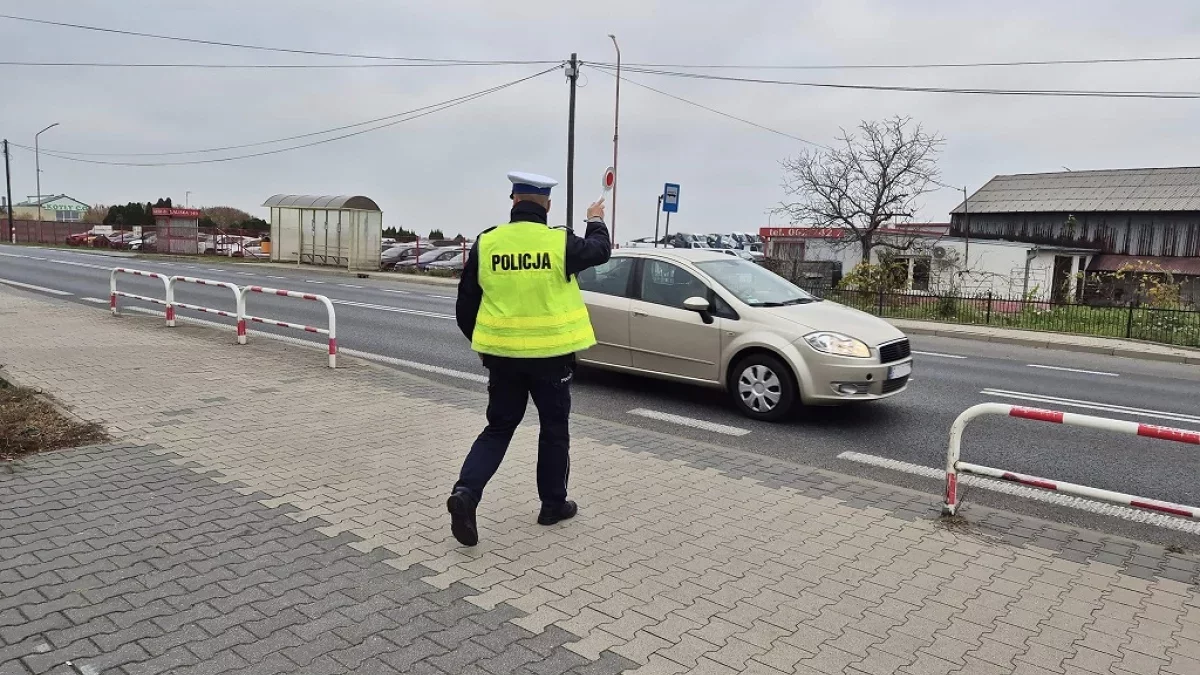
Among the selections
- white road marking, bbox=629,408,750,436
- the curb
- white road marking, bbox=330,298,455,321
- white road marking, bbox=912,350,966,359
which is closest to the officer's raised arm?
white road marking, bbox=629,408,750,436

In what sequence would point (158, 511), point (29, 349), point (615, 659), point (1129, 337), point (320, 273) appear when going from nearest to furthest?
point (615, 659), point (158, 511), point (29, 349), point (1129, 337), point (320, 273)

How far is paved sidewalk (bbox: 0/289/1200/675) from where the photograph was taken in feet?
10.6

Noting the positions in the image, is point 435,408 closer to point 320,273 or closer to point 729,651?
point 729,651

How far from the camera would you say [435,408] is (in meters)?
7.40

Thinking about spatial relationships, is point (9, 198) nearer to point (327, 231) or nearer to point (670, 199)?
point (327, 231)

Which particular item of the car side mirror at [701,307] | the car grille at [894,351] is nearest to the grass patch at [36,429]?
the car side mirror at [701,307]

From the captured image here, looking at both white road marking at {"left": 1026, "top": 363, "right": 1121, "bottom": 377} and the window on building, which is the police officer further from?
the window on building

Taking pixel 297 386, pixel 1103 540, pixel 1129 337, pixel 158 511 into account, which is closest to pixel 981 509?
pixel 1103 540

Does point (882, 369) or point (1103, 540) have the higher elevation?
point (882, 369)

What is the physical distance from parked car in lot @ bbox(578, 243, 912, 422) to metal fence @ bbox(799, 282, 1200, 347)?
12192 millimetres

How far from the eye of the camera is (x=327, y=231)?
33531 mm

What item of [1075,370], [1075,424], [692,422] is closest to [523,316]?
[1075,424]

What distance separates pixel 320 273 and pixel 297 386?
2475 cm

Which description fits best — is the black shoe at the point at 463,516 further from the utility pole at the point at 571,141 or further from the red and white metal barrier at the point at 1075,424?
the utility pole at the point at 571,141
